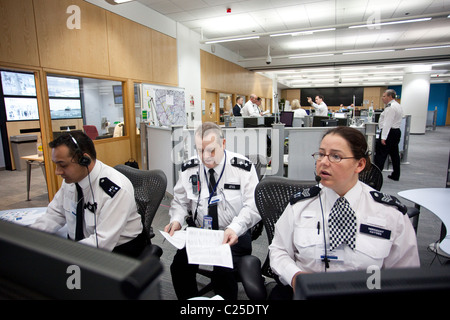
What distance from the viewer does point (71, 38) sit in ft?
13.6

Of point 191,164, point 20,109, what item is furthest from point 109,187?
point 20,109

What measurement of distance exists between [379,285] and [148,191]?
60.2 inches

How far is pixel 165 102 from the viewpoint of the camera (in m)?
5.95

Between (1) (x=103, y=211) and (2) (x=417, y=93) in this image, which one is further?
(2) (x=417, y=93)

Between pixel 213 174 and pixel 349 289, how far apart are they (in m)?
1.46

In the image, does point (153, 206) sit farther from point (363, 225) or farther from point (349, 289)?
point (349, 289)

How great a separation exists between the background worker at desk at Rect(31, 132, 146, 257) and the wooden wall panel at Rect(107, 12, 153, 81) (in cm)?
405

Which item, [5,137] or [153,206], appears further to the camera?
[5,137]

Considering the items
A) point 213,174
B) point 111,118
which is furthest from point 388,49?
point 213,174

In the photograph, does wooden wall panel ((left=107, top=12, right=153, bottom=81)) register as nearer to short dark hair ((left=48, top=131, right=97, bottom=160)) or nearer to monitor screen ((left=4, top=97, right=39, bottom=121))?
monitor screen ((left=4, top=97, right=39, bottom=121))

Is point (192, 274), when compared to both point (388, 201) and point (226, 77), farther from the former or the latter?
point (226, 77)

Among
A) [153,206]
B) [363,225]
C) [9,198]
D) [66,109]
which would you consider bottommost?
[9,198]

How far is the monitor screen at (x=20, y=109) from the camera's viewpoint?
6242 mm

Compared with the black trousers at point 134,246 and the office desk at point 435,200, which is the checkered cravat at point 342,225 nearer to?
the office desk at point 435,200
